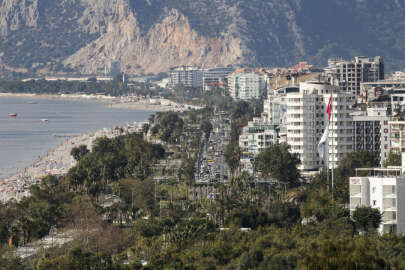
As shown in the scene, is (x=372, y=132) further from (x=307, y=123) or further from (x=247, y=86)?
(x=247, y=86)

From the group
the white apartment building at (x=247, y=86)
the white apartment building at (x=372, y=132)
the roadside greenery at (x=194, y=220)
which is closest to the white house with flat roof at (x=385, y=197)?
the roadside greenery at (x=194, y=220)

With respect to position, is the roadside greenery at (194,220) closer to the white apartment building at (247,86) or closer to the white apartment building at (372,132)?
the white apartment building at (372,132)

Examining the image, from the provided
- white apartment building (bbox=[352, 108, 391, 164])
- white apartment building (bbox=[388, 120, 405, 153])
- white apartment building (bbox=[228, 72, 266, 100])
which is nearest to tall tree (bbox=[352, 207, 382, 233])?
white apartment building (bbox=[388, 120, 405, 153])

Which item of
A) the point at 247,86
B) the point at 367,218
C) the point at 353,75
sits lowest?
the point at 367,218

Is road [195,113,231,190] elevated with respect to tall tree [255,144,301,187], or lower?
lower

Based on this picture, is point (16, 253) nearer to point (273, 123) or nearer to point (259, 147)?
point (259, 147)

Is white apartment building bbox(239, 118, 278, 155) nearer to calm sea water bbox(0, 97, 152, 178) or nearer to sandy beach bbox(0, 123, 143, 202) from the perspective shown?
sandy beach bbox(0, 123, 143, 202)

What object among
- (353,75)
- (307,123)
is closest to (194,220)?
(307,123)
